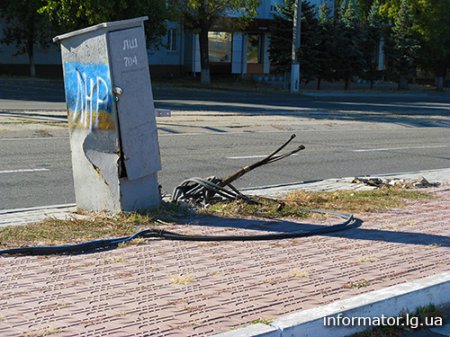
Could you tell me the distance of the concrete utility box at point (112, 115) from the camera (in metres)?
7.76

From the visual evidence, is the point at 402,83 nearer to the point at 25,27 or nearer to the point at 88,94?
the point at 25,27

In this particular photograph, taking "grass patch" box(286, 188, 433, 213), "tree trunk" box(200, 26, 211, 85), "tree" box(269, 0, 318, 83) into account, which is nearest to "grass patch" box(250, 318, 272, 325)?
"grass patch" box(286, 188, 433, 213)

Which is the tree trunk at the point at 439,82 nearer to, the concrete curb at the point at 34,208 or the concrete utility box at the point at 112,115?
the concrete curb at the point at 34,208

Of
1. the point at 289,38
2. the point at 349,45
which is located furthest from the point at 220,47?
the point at 349,45

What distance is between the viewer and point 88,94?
7992 mm

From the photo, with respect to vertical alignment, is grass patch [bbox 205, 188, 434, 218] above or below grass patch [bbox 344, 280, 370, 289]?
below

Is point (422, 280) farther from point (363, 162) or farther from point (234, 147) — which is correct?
point (234, 147)

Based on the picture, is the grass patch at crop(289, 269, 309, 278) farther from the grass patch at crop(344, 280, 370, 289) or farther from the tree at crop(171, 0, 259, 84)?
the tree at crop(171, 0, 259, 84)

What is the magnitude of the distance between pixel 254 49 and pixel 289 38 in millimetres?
7460

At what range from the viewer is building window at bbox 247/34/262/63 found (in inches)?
2055

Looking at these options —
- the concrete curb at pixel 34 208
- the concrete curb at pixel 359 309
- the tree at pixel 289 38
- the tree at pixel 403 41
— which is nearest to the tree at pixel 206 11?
the tree at pixel 289 38

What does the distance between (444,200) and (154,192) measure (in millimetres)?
3992

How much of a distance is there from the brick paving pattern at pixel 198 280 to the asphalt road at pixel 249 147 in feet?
10.9

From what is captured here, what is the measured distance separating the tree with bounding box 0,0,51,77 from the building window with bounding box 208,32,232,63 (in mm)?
12692
